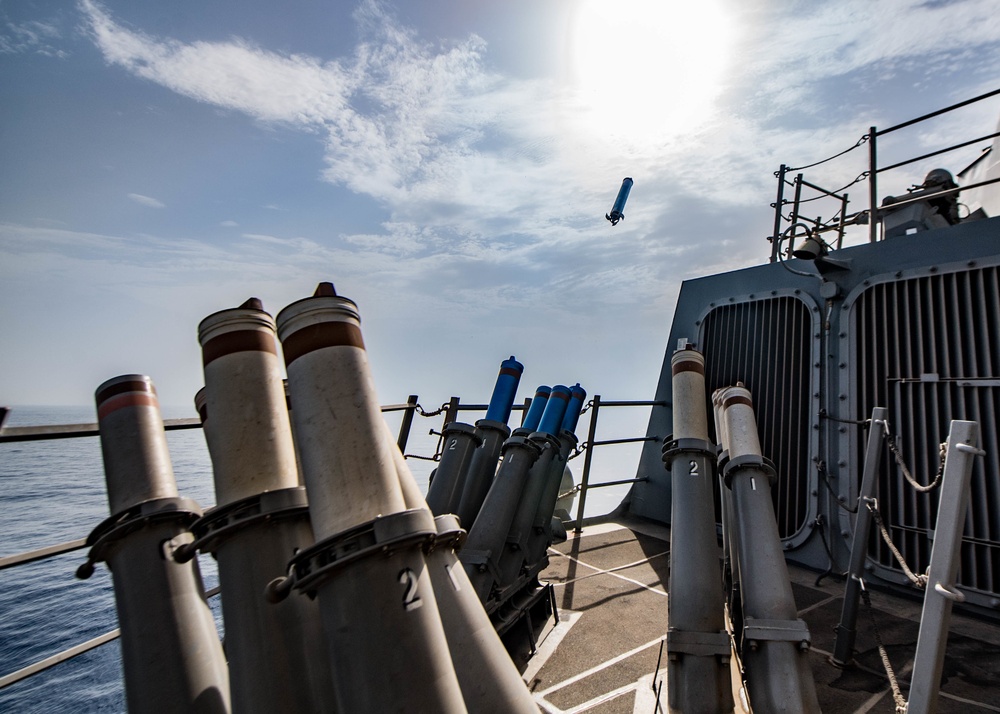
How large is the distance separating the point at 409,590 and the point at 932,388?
5567 mm

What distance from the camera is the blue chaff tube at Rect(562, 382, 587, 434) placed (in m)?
5.38

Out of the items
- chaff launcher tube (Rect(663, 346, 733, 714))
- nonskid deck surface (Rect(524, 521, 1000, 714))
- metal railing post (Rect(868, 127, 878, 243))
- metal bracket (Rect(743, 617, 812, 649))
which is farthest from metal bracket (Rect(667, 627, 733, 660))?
metal railing post (Rect(868, 127, 878, 243))

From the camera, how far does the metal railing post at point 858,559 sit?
11.5 feet

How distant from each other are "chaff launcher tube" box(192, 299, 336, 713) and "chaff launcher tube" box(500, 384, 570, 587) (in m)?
2.06

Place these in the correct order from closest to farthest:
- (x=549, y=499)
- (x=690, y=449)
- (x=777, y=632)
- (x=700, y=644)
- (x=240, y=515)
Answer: (x=240, y=515) < (x=777, y=632) < (x=700, y=644) < (x=690, y=449) < (x=549, y=499)

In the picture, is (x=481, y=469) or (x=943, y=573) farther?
(x=481, y=469)

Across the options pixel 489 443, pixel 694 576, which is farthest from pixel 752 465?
pixel 489 443

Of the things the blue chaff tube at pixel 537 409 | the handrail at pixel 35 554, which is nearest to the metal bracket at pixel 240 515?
the handrail at pixel 35 554

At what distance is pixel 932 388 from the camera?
5.02 metres

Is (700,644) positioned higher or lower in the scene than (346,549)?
lower

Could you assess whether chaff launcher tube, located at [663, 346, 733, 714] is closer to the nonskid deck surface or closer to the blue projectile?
the nonskid deck surface

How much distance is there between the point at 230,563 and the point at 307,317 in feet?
2.63

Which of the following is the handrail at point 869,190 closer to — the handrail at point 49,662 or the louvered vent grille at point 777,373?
the louvered vent grille at point 777,373

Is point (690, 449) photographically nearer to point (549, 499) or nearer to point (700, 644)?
point (700, 644)
